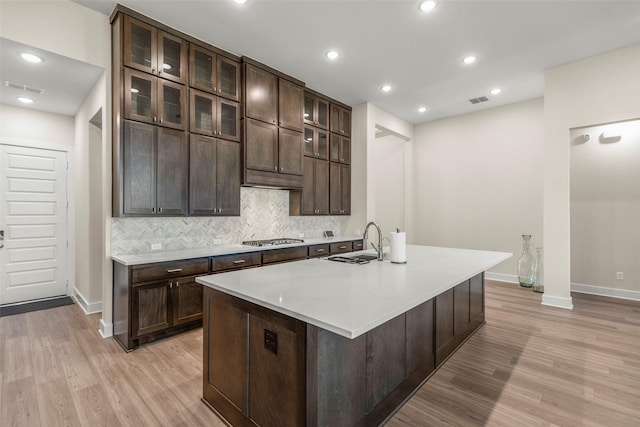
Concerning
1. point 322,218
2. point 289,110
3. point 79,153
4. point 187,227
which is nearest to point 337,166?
point 322,218

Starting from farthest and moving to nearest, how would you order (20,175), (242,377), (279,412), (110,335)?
1. (20,175)
2. (110,335)
3. (242,377)
4. (279,412)

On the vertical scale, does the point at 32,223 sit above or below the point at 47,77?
below

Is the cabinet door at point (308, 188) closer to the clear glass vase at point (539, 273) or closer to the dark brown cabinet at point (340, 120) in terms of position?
the dark brown cabinet at point (340, 120)

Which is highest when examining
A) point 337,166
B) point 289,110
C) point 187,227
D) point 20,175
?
point 289,110

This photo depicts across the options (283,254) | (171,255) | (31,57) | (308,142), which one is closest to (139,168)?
A: (171,255)

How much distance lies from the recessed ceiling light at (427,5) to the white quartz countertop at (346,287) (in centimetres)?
237

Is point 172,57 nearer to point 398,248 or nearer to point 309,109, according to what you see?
point 309,109

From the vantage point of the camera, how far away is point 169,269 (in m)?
2.97

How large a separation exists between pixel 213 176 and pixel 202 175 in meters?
0.14

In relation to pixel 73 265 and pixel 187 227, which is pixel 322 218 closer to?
pixel 187 227

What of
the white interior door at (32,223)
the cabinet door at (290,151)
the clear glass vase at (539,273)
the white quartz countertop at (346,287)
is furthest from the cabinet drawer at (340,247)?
the white interior door at (32,223)

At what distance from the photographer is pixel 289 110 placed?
4391 millimetres

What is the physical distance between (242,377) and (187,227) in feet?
8.09

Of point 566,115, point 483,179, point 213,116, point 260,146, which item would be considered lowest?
point 483,179
